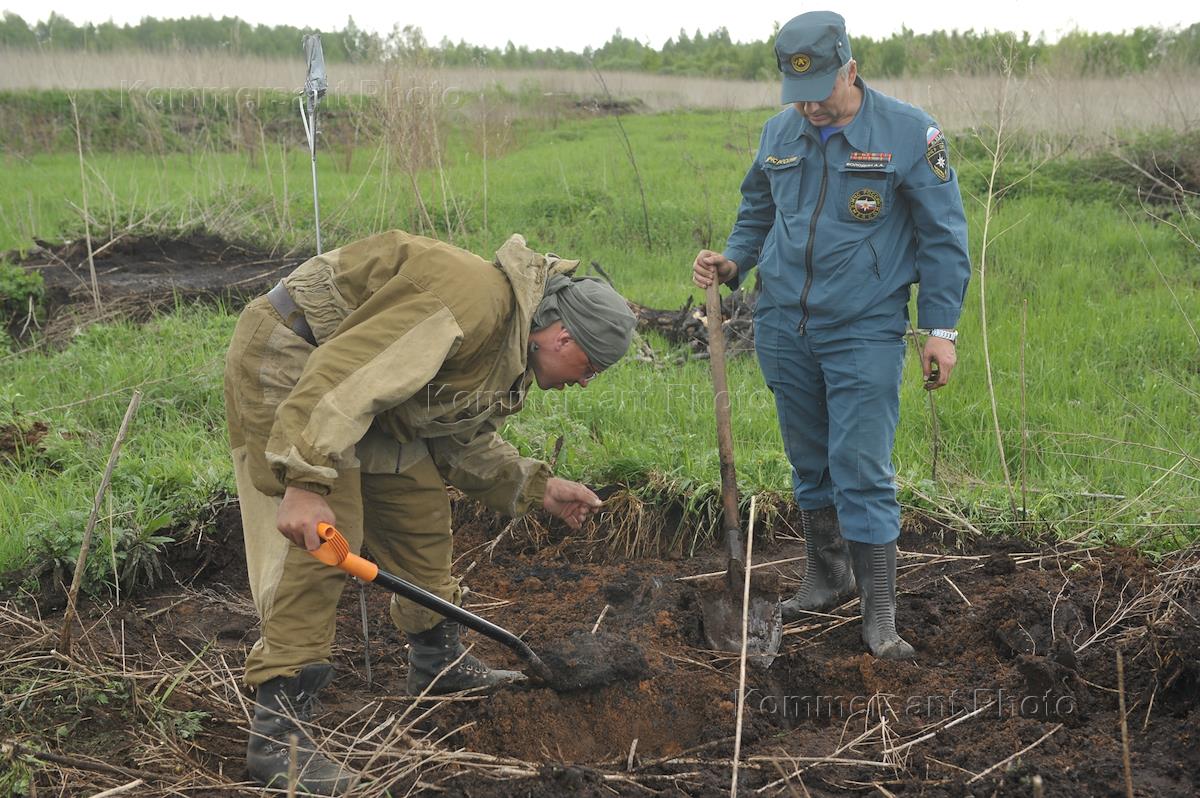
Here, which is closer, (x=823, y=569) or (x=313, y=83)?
(x=823, y=569)

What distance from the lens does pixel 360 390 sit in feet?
9.12

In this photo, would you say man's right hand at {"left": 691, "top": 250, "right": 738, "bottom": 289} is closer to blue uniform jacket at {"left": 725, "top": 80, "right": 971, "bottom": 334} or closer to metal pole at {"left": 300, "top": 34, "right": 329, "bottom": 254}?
blue uniform jacket at {"left": 725, "top": 80, "right": 971, "bottom": 334}

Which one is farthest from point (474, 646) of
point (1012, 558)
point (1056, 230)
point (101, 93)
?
point (101, 93)

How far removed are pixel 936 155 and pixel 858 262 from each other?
1.50ft

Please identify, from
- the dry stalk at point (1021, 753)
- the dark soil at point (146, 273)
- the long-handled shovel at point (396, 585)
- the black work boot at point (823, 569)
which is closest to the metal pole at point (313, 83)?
the long-handled shovel at point (396, 585)

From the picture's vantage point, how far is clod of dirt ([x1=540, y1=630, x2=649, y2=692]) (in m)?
3.51

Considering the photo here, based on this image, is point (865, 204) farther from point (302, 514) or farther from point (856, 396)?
point (302, 514)

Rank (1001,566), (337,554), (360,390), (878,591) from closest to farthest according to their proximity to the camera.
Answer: (360,390) < (337,554) < (878,591) < (1001,566)

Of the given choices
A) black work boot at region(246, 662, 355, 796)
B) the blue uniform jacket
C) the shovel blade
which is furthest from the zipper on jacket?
black work boot at region(246, 662, 355, 796)

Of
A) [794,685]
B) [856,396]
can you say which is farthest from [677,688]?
[856,396]

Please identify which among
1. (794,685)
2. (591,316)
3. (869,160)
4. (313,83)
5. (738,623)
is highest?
(313,83)

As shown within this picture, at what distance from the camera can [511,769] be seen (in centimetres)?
305

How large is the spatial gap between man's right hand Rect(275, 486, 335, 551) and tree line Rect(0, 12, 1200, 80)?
3595 millimetres

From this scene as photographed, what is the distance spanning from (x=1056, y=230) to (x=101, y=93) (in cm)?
A: 1580
